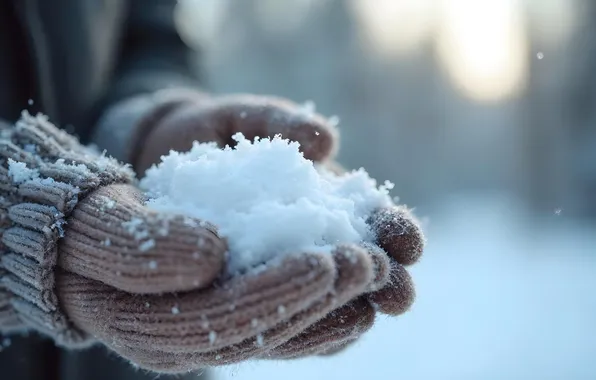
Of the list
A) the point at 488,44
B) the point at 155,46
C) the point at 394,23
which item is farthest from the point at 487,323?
the point at 394,23

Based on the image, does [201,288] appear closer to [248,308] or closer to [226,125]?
[248,308]

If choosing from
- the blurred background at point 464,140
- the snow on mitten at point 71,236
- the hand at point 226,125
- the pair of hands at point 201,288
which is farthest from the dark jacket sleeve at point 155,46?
the pair of hands at point 201,288

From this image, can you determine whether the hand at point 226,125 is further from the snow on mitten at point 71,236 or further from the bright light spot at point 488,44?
the bright light spot at point 488,44

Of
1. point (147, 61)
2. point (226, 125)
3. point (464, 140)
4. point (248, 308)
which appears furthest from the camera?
point (464, 140)

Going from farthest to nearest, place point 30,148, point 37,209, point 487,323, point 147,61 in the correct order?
point 487,323, point 147,61, point 30,148, point 37,209

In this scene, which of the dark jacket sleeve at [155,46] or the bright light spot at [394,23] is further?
the bright light spot at [394,23]

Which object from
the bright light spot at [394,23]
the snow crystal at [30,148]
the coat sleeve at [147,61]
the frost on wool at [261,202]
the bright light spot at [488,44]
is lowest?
the frost on wool at [261,202]
